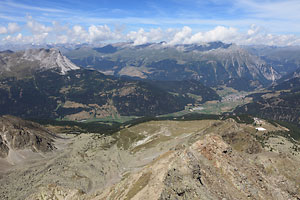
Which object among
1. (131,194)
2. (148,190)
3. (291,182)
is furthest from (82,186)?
(291,182)

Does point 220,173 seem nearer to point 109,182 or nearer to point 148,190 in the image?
Answer: point 148,190

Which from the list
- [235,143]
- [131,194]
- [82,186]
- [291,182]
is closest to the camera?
[131,194]

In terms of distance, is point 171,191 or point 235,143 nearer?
point 171,191

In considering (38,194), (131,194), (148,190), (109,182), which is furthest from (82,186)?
(148,190)

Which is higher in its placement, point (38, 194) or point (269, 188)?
point (269, 188)

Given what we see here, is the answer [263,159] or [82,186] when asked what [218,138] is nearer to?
[263,159]

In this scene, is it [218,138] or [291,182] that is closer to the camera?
[218,138]

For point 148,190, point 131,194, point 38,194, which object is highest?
point 148,190

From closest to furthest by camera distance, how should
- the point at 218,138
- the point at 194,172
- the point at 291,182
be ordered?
1. the point at 194,172
2. the point at 218,138
3. the point at 291,182

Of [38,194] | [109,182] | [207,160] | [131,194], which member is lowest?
[109,182]
